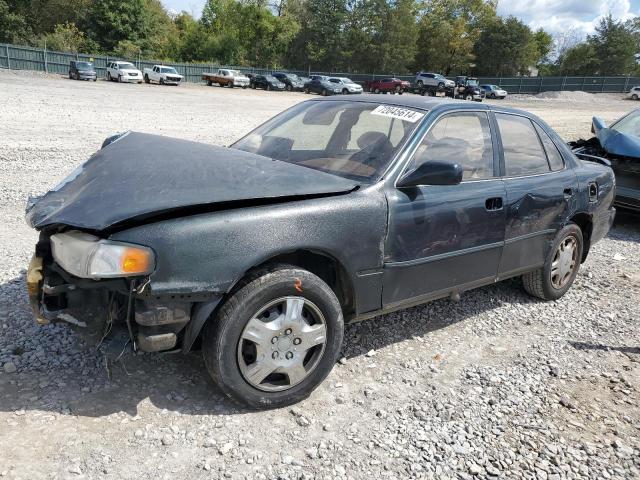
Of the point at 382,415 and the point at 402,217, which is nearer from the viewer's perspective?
the point at 382,415

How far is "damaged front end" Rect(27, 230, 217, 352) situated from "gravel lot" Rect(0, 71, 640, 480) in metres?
0.46

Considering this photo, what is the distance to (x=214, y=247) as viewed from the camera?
253 centimetres

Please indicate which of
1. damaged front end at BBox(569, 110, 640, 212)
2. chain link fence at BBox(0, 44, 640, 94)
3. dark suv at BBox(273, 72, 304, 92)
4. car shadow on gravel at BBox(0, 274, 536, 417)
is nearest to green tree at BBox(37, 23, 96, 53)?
chain link fence at BBox(0, 44, 640, 94)

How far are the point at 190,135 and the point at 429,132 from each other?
10378 millimetres

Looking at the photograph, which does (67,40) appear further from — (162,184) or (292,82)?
(162,184)

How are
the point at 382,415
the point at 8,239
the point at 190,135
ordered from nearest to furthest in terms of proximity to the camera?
the point at 382,415 → the point at 8,239 → the point at 190,135

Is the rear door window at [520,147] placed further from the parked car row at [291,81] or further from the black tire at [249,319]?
the parked car row at [291,81]

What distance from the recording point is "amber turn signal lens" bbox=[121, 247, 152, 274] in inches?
94.0

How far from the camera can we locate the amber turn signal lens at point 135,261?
2389 millimetres

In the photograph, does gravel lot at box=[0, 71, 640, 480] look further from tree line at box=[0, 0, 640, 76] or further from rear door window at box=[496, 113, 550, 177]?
tree line at box=[0, 0, 640, 76]

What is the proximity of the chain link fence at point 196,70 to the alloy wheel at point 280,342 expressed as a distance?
164 feet

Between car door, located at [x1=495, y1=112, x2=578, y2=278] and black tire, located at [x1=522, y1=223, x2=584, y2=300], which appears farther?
black tire, located at [x1=522, y1=223, x2=584, y2=300]

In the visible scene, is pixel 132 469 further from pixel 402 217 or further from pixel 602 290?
pixel 602 290

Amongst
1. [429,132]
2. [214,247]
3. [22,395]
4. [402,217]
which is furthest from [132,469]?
[429,132]
